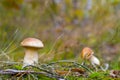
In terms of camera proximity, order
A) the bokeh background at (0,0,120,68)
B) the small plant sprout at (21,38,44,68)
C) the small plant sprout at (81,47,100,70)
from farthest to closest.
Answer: the bokeh background at (0,0,120,68)
the small plant sprout at (81,47,100,70)
the small plant sprout at (21,38,44,68)

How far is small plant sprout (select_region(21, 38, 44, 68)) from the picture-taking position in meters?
2.02

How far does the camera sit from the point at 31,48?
2.14 meters

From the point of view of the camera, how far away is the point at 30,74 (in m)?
1.75

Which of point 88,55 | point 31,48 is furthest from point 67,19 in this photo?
point 31,48

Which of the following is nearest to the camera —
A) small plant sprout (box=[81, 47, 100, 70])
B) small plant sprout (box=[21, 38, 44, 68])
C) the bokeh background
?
small plant sprout (box=[21, 38, 44, 68])

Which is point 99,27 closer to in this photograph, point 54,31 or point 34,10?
point 54,31

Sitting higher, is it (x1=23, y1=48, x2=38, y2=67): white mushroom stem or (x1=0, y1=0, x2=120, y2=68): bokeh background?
(x1=0, y1=0, x2=120, y2=68): bokeh background

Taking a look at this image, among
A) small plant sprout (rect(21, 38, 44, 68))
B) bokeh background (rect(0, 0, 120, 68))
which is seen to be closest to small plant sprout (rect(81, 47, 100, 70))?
small plant sprout (rect(21, 38, 44, 68))

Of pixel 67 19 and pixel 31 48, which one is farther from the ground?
pixel 67 19

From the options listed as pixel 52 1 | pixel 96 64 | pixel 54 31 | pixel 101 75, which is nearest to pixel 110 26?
pixel 54 31

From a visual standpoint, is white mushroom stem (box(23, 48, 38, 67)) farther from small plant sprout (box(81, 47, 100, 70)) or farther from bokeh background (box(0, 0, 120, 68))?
bokeh background (box(0, 0, 120, 68))

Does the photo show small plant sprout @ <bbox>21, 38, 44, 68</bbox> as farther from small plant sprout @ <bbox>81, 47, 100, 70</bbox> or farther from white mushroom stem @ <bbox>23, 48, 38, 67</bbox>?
small plant sprout @ <bbox>81, 47, 100, 70</bbox>

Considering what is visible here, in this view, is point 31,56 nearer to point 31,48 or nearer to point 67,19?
point 31,48

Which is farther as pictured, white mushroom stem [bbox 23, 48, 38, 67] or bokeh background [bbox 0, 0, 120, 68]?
bokeh background [bbox 0, 0, 120, 68]
